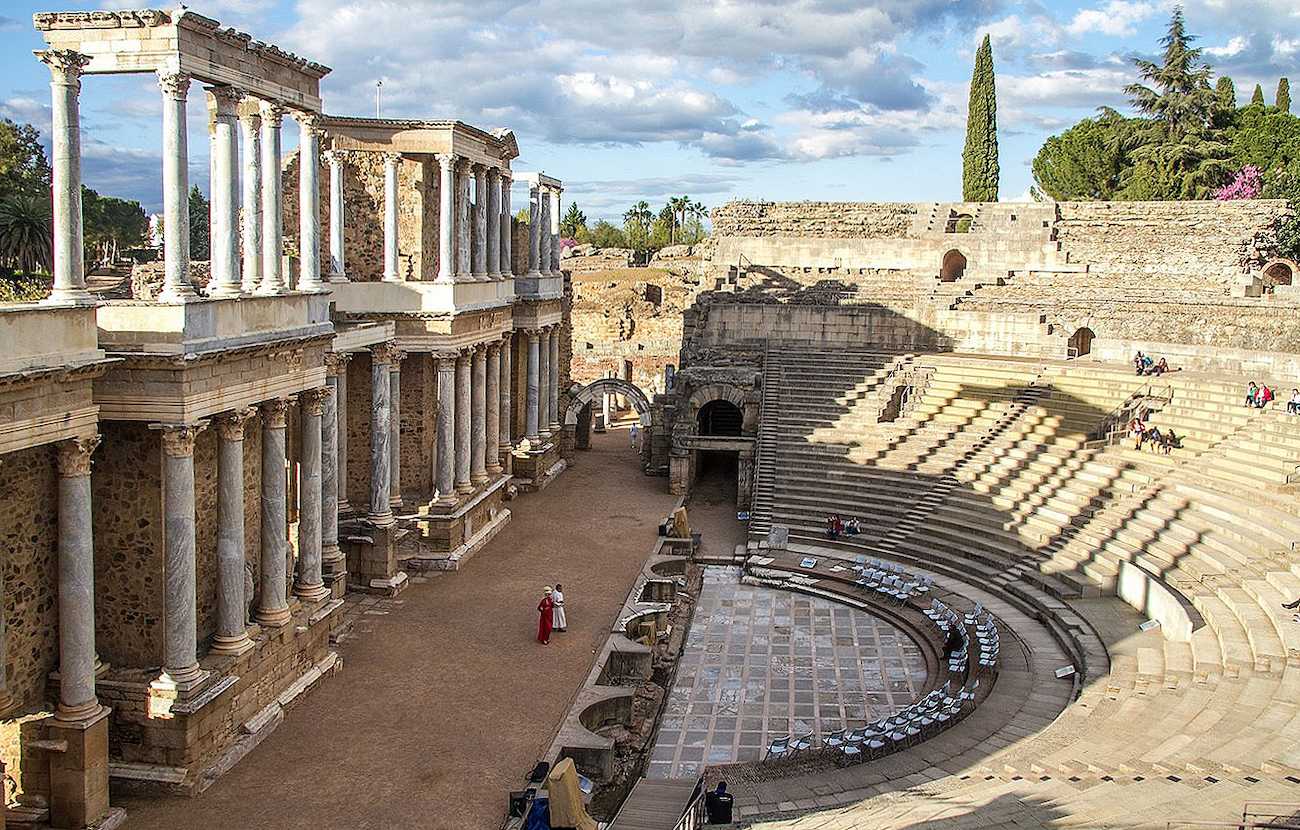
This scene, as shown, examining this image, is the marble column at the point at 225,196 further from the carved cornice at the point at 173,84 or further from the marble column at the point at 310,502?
the marble column at the point at 310,502

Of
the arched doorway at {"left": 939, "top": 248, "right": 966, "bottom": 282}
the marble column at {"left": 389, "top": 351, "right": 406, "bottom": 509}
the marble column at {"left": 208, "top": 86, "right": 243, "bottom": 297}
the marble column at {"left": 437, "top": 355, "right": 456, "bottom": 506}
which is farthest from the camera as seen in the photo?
the arched doorway at {"left": 939, "top": 248, "right": 966, "bottom": 282}

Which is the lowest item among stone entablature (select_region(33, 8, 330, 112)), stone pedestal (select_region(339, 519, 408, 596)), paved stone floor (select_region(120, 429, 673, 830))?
paved stone floor (select_region(120, 429, 673, 830))

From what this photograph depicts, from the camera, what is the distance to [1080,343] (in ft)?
122

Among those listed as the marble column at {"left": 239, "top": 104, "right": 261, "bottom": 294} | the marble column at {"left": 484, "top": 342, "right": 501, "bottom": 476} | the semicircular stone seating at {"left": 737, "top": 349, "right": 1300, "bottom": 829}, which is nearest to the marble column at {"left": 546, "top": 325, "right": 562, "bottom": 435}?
the marble column at {"left": 484, "top": 342, "right": 501, "bottom": 476}

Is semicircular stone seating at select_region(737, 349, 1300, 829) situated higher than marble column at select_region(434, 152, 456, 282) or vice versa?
marble column at select_region(434, 152, 456, 282)

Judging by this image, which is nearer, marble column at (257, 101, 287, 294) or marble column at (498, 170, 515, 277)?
marble column at (257, 101, 287, 294)

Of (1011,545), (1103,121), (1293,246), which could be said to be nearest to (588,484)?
(1011,545)

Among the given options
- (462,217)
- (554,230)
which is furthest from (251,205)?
(554,230)

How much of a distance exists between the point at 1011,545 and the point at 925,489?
12.4 ft

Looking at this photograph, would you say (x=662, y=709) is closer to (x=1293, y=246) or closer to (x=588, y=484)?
(x=588, y=484)

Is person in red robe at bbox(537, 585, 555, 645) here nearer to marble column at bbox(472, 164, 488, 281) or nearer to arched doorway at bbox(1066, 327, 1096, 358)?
marble column at bbox(472, 164, 488, 281)

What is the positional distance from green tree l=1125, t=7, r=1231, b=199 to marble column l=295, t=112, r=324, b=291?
4157 centimetres

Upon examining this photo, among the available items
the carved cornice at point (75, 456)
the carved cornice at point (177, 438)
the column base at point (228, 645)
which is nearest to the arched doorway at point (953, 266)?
the column base at point (228, 645)

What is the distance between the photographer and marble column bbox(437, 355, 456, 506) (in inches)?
1034
